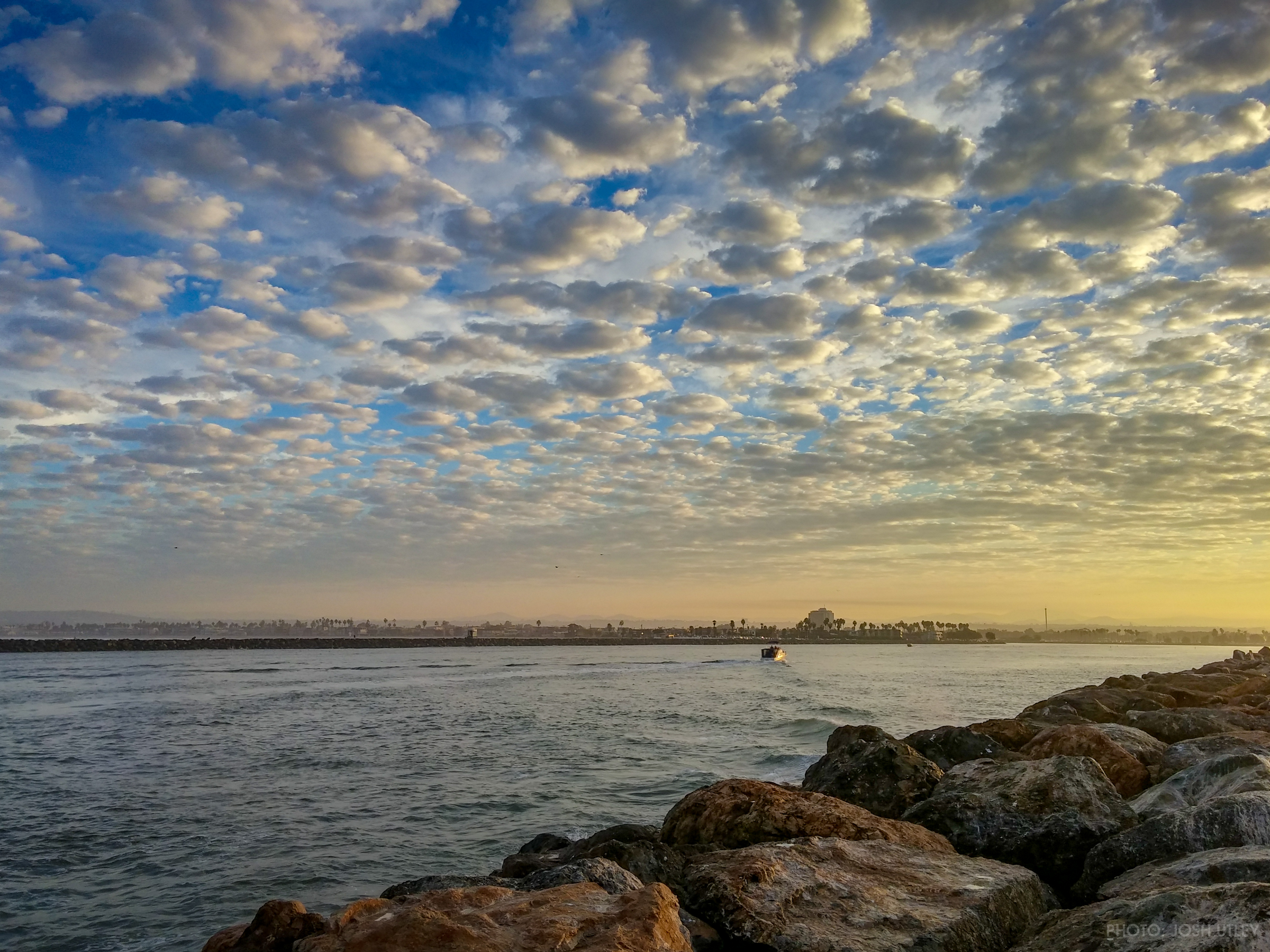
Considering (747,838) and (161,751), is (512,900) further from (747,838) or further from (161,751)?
(161,751)

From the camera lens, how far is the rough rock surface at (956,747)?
12375 mm

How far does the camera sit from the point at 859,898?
18.9 feet

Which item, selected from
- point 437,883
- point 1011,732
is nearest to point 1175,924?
point 437,883

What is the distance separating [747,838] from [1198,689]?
23864 millimetres

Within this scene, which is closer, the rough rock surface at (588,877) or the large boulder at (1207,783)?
the rough rock surface at (588,877)

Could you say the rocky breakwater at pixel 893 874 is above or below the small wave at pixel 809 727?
above

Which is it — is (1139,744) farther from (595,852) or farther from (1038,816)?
(595,852)

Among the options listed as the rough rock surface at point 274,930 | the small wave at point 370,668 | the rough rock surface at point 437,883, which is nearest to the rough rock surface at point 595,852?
the rough rock surface at point 437,883

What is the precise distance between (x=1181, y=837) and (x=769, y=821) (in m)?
3.55

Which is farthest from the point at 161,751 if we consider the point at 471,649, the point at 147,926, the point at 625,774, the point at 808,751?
the point at 471,649

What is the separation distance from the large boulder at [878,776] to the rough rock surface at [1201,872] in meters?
3.38

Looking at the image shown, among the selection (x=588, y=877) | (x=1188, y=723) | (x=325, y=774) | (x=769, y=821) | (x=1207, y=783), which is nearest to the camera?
(x=588, y=877)

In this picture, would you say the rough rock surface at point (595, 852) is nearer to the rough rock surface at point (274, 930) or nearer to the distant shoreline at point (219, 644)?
the rough rock surface at point (274, 930)

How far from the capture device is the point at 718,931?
5613 mm
